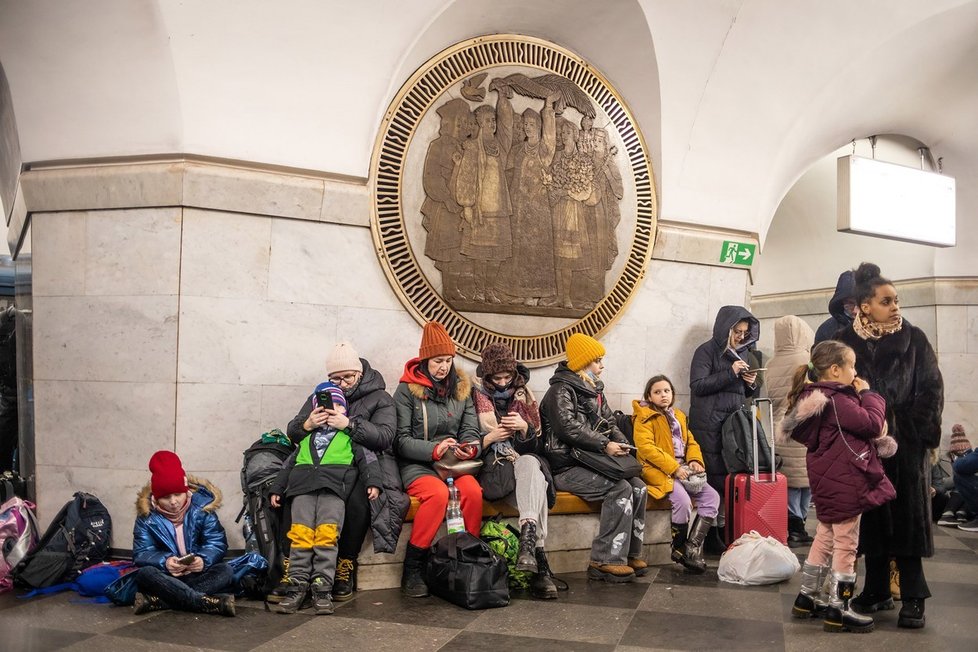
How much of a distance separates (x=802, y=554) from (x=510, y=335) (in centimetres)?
273

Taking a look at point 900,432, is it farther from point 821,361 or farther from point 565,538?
point 565,538

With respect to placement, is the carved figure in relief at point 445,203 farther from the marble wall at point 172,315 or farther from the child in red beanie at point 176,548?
the child in red beanie at point 176,548

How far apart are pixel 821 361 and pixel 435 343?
7.59 ft

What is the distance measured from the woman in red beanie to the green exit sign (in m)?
3.20

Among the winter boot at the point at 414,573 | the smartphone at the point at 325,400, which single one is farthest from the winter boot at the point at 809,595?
the smartphone at the point at 325,400

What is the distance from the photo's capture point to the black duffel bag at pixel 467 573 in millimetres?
5418

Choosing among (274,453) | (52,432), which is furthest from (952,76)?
(52,432)

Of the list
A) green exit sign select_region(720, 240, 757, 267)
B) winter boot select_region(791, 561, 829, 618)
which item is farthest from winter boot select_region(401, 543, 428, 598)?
green exit sign select_region(720, 240, 757, 267)

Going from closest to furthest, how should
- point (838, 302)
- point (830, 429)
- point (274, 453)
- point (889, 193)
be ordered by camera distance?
point (830, 429) → point (274, 453) → point (838, 302) → point (889, 193)

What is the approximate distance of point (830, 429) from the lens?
5.02 meters

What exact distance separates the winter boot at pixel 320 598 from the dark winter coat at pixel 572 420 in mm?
1825

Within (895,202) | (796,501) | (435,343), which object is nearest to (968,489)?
(796,501)

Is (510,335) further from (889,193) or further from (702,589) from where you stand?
(889,193)

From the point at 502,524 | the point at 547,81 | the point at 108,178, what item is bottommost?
the point at 502,524
